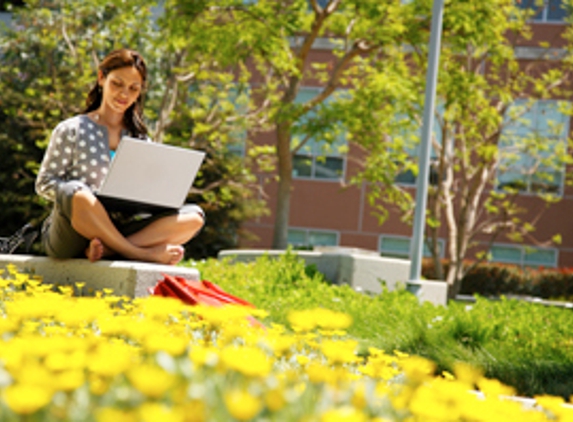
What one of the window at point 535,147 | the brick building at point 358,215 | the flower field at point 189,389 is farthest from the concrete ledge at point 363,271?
the brick building at point 358,215

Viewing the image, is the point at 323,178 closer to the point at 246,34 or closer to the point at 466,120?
the point at 466,120

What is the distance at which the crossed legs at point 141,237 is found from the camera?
5.17 meters

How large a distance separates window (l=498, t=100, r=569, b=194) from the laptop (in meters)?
12.6

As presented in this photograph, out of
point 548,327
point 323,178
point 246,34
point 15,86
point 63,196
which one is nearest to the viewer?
point 63,196

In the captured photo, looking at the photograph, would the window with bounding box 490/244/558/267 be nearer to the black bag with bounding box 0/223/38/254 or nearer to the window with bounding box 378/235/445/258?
the window with bounding box 378/235/445/258

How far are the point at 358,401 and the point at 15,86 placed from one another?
17740mm

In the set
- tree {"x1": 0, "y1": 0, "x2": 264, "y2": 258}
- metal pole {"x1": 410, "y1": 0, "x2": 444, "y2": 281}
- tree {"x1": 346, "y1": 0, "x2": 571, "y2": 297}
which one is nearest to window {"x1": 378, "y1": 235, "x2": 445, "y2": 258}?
tree {"x1": 346, "y1": 0, "x2": 571, "y2": 297}

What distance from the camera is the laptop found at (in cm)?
507

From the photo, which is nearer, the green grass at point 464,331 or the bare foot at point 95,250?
the bare foot at point 95,250

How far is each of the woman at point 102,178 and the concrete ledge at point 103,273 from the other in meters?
0.08

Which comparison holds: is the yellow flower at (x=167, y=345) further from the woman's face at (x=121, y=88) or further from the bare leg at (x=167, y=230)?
the woman's face at (x=121, y=88)

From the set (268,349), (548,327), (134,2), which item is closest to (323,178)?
(134,2)

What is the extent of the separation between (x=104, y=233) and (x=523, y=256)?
19.8 meters

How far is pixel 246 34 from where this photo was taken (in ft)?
41.4
